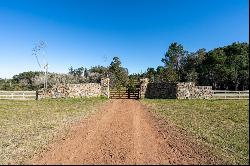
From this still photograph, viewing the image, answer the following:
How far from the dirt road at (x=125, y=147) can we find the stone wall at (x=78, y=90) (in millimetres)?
19147

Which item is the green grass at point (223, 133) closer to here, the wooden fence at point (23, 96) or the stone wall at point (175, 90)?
the stone wall at point (175, 90)

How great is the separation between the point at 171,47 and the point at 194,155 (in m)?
58.7

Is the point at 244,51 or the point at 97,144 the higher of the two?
the point at 244,51

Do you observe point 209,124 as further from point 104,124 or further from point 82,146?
point 82,146

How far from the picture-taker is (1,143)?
10.8 metres

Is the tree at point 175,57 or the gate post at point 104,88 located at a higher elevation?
the tree at point 175,57

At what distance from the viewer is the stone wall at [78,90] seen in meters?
32.5

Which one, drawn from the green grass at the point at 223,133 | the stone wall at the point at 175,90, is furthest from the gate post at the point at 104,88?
the green grass at the point at 223,133

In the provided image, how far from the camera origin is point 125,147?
9523mm

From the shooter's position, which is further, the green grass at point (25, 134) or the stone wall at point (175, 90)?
the stone wall at point (175, 90)

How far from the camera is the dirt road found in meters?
8.08

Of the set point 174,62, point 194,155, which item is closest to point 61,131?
point 194,155

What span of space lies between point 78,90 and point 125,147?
24.0 m

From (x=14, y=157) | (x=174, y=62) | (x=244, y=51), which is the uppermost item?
(x=174, y=62)
